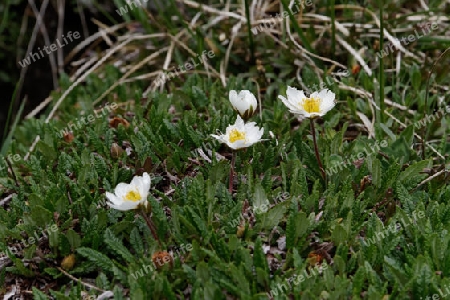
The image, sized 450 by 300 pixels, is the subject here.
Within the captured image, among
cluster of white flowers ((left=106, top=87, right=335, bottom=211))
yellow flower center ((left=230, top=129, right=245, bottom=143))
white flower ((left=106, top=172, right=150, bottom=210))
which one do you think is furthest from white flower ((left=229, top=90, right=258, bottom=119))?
white flower ((left=106, top=172, right=150, bottom=210))

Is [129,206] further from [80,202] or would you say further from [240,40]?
[240,40]

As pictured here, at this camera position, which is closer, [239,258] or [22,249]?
[239,258]

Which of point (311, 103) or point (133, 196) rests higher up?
point (311, 103)

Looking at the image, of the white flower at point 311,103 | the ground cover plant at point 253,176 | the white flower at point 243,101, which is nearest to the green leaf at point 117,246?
the ground cover plant at point 253,176

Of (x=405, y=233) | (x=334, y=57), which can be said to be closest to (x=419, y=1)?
(x=334, y=57)

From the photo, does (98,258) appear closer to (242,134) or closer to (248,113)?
(242,134)

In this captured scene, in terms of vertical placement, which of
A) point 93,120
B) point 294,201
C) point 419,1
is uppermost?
point 419,1

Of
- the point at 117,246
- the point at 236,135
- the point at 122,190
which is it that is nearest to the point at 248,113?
the point at 236,135

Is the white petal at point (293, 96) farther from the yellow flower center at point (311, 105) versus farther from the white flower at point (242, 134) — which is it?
the white flower at point (242, 134)
